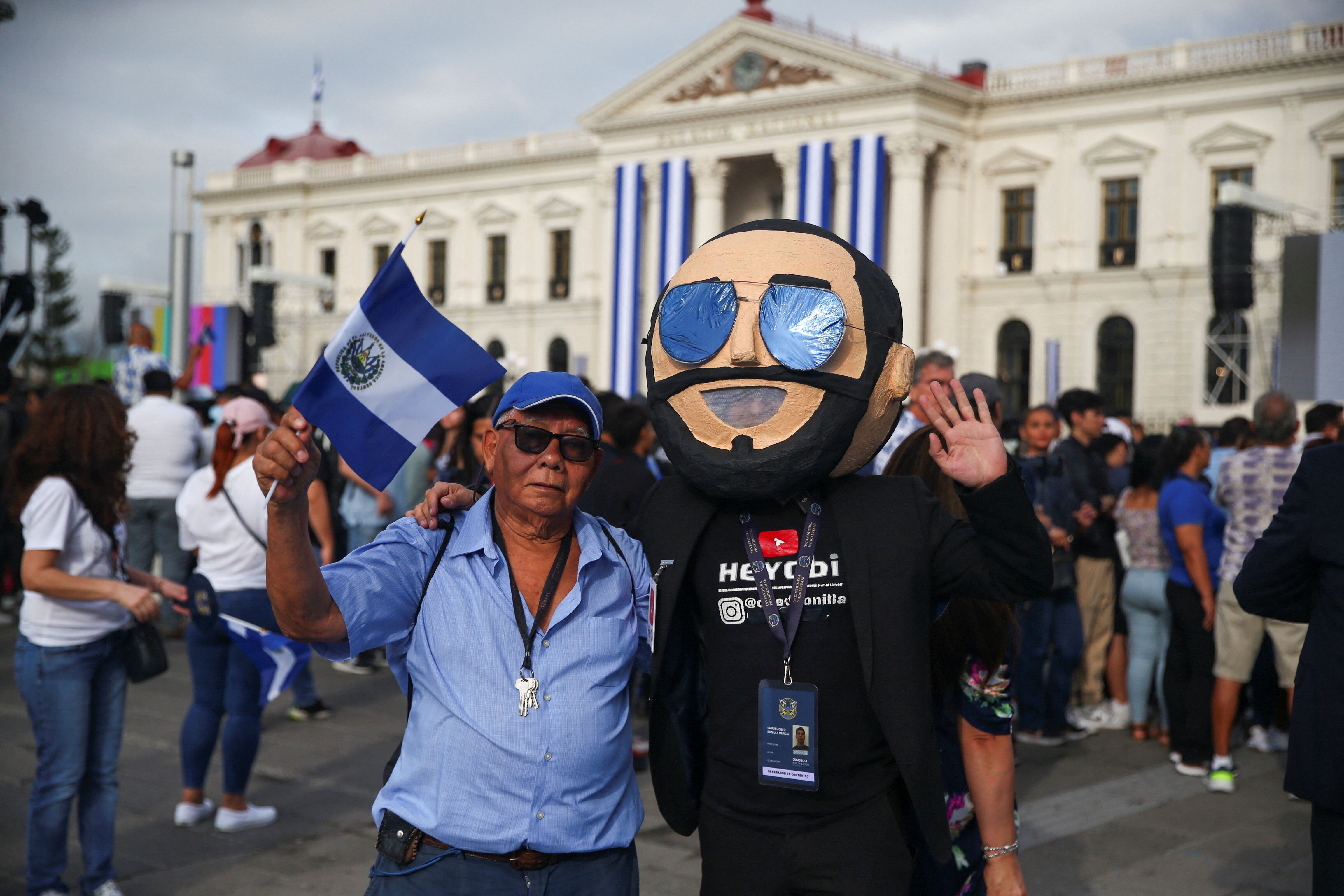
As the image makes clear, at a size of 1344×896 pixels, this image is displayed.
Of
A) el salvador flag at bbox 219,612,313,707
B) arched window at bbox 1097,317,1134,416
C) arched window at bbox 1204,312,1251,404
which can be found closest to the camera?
el salvador flag at bbox 219,612,313,707

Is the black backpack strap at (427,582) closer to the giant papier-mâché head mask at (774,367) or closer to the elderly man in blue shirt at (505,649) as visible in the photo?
the elderly man in blue shirt at (505,649)

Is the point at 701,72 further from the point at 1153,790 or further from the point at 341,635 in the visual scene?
the point at 341,635

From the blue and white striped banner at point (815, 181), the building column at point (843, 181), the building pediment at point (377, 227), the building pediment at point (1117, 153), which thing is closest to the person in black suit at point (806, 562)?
the building column at point (843, 181)

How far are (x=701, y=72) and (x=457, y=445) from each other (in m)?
29.5

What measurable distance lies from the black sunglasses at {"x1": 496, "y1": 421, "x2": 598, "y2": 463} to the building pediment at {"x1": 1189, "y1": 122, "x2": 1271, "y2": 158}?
29.6 m

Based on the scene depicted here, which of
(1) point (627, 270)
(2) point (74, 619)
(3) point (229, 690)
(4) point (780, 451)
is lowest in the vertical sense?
(3) point (229, 690)

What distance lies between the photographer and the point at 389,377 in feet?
8.12

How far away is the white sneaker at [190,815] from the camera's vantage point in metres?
4.96

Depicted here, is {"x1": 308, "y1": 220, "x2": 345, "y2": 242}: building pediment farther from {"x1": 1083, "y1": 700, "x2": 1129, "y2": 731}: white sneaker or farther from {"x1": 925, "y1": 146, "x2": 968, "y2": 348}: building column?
{"x1": 1083, "y1": 700, "x2": 1129, "y2": 731}: white sneaker

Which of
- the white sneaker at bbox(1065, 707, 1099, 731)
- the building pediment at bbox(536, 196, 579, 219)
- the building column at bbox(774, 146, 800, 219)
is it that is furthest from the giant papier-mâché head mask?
the building pediment at bbox(536, 196, 579, 219)

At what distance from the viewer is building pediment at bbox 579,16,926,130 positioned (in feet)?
103

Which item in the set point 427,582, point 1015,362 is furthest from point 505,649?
point 1015,362

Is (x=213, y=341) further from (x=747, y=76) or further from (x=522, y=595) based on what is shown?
(x=522, y=595)

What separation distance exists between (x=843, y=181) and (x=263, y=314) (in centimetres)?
1516
